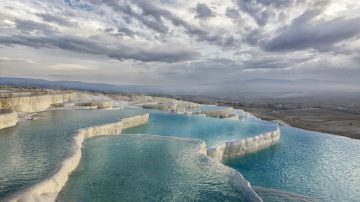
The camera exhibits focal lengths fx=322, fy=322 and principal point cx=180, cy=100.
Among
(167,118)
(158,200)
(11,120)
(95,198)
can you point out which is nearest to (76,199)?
(95,198)

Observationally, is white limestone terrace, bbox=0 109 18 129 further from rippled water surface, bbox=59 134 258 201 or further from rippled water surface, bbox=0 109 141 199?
rippled water surface, bbox=59 134 258 201

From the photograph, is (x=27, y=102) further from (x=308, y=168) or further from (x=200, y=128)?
(x=308, y=168)

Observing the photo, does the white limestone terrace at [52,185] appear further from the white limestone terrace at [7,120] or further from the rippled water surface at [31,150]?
the white limestone terrace at [7,120]

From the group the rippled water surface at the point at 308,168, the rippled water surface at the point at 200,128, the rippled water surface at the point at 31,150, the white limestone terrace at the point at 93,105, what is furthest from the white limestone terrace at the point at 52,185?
the white limestone terrace at the point at 93,105

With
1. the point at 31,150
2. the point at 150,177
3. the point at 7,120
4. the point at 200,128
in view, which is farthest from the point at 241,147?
the point at 7,120

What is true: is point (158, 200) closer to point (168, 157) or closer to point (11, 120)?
point (168, 157)

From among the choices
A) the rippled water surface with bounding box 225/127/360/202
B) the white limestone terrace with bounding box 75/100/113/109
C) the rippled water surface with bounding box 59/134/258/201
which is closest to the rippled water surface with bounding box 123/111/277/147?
the rippled water surface with bounding box 225/127/360/202
